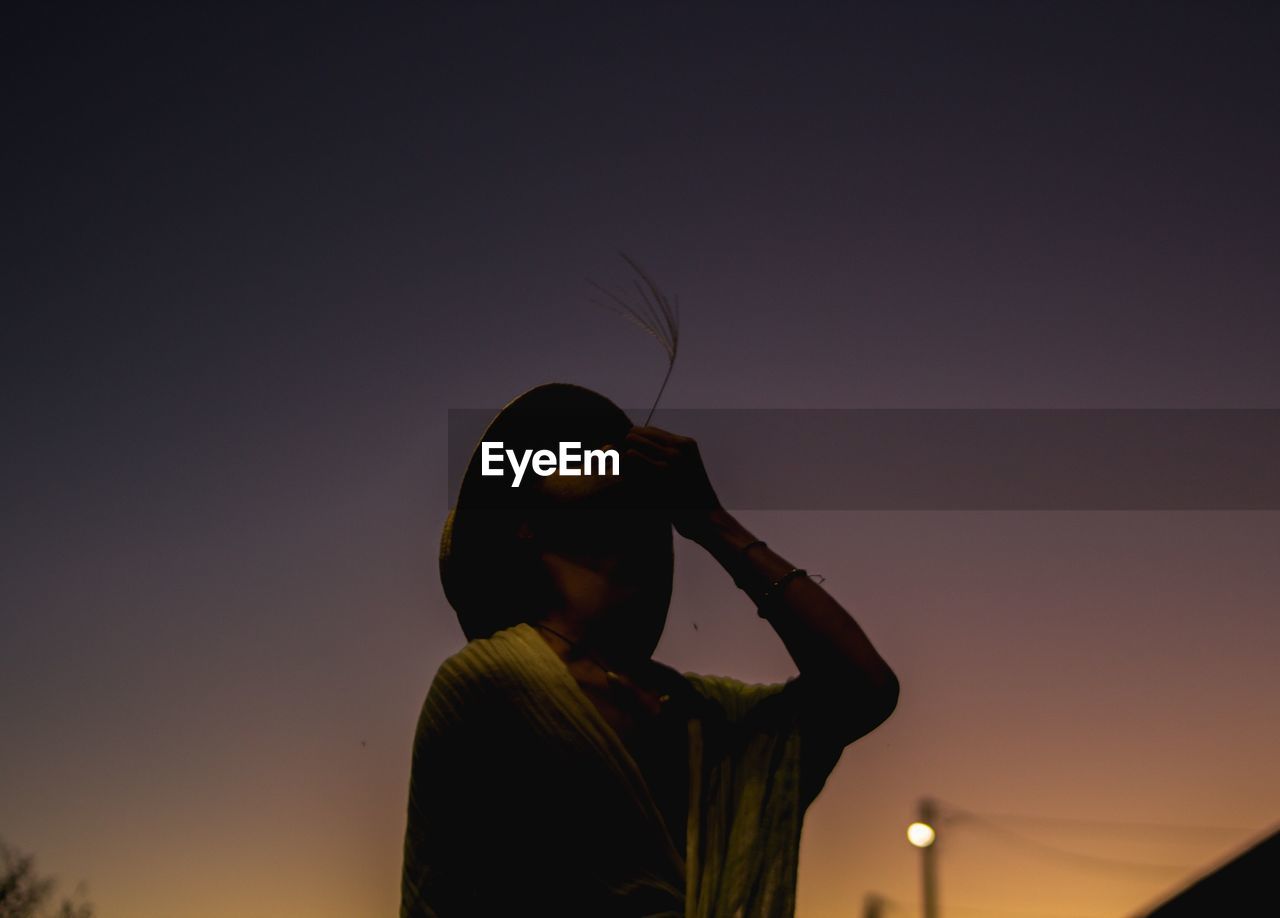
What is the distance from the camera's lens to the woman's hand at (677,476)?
2.92m

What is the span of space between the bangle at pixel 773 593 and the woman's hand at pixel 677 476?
223 mm

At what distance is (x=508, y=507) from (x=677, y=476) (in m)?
0.56

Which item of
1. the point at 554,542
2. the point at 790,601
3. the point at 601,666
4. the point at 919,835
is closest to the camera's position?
the point at 790,601

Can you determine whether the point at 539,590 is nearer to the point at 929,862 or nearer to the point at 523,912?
the point at 523,912

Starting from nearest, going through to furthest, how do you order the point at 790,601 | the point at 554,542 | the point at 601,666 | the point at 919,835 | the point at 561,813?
the point at 561,813 → the point at 790,601 → the point at 601,666 → the point at 554,542 → the point at 919,835

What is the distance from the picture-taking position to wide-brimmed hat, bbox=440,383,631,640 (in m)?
3.18

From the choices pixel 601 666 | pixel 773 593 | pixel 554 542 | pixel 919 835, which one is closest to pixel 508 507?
pixel 554 542

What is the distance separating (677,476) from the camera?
291 centimetres

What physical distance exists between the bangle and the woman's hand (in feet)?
0.73

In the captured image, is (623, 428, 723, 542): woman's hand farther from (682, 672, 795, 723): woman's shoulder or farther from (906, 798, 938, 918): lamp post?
(906, 798, 938, 918): lamp post

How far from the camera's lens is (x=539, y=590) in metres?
3.13

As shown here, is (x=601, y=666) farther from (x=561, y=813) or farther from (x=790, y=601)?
(x=790, y=601)

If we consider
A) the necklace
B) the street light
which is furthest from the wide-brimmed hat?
the street light

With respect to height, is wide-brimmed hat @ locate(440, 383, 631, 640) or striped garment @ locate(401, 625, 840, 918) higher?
wide-brimmed hat @ locate(440, 383, 631, 640)
